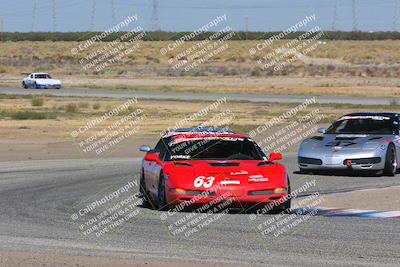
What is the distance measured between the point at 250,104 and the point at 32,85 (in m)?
25.4

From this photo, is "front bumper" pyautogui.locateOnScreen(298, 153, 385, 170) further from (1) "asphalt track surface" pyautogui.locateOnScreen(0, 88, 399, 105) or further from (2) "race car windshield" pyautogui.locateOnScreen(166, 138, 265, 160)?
(1) "asphalt track surface" pyautogui.locateOnScreen(0, 88, 399, 105)

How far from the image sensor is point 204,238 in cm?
1185

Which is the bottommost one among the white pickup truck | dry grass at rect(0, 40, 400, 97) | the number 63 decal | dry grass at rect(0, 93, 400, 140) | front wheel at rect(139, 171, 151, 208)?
dry grass at rect(0, 40, 400, 97)

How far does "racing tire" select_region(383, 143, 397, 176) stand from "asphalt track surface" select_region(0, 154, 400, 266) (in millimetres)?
6301

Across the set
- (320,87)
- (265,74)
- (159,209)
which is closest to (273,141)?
(159,209)

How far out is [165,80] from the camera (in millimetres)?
83000

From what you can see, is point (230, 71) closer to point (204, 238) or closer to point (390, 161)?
point (390, 161)

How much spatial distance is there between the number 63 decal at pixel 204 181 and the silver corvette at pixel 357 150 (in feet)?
21.3

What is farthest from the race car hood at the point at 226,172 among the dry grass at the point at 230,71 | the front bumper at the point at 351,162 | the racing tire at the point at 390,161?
the dry grass at the point at 230,71

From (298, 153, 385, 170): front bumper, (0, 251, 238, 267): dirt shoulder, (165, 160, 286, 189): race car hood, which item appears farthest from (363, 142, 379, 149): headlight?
(0, 251, 238, 267): dirt shoulder

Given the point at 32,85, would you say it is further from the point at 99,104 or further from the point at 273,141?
the point at 273,141

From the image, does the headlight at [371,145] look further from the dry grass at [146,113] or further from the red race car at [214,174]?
the dry grass at [146,113]

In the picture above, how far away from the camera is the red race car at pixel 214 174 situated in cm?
1425

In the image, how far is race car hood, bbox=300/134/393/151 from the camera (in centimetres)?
2042
